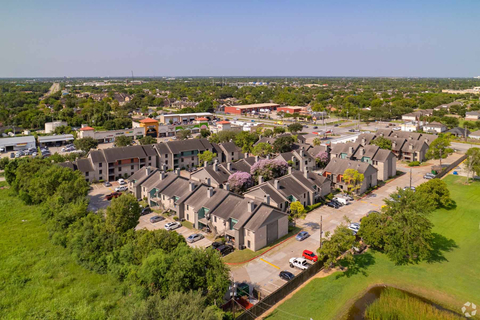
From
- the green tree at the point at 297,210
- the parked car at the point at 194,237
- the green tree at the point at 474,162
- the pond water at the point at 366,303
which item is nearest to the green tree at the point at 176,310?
the pond water at the point at 366,303

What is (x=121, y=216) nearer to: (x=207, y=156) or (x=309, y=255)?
(x=309, y=255)

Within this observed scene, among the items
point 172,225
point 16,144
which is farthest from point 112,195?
point 16,144

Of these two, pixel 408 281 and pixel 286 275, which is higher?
pixel 286 275

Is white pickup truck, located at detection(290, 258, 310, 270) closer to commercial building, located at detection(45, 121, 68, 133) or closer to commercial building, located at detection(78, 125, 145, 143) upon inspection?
commercial building, located at detection(78, 125, 145, 143)

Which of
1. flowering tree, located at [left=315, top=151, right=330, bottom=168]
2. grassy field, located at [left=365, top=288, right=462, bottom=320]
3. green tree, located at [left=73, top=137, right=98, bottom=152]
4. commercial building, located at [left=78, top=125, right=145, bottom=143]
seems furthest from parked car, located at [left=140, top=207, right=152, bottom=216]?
commercial building, located at [left=78, top=125, right=145, bottom=143]

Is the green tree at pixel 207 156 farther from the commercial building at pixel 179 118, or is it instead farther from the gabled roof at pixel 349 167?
the commercial building at pixel 179 118

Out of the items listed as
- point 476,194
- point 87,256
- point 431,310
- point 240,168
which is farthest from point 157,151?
point 476,194
